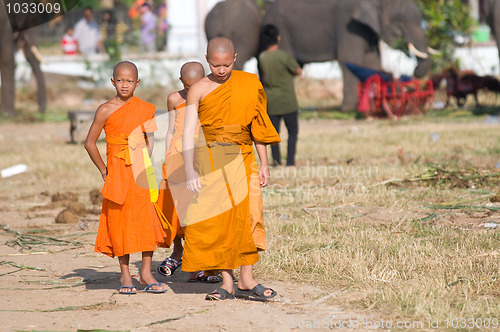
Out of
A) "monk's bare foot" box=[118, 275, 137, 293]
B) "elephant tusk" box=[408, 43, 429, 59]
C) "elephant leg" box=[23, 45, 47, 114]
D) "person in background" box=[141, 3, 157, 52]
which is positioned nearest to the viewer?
"monk's bare foot" box=[118, 275, 137, 293]

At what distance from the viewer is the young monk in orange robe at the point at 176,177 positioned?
5.14 metres

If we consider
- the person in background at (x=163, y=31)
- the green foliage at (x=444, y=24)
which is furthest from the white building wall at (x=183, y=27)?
the green foliage at (x=444, y=24)

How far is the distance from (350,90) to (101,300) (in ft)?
41.1

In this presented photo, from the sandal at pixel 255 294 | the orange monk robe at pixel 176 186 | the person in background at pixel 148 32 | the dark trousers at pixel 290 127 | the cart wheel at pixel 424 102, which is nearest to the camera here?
the sandal at pixel 255 294

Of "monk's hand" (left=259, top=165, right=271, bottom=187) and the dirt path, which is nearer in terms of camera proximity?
the dirt path

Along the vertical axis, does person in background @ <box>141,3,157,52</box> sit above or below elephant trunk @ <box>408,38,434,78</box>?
above

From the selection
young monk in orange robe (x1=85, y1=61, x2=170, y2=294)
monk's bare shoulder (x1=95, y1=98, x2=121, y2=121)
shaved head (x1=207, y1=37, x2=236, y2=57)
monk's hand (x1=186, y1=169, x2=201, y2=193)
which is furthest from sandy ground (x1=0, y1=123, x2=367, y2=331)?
shaved head (x1=207, y1=37, x2=236, y2=57)

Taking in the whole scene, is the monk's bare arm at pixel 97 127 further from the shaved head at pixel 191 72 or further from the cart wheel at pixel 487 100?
the cart wheel at pixel 487 100

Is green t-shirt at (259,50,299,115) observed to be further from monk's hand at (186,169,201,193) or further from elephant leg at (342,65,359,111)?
elephant leg at (342,65,359,111)

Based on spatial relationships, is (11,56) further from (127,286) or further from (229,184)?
(229,184)

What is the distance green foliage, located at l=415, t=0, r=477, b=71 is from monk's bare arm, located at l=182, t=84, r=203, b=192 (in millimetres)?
15918

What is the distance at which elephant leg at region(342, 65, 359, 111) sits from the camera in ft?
54.2

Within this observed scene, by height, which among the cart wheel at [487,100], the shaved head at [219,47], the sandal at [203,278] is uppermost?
the shaved head at [219,47]

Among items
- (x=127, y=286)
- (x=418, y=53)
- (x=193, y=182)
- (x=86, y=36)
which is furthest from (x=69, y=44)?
(x=193, y=182)
